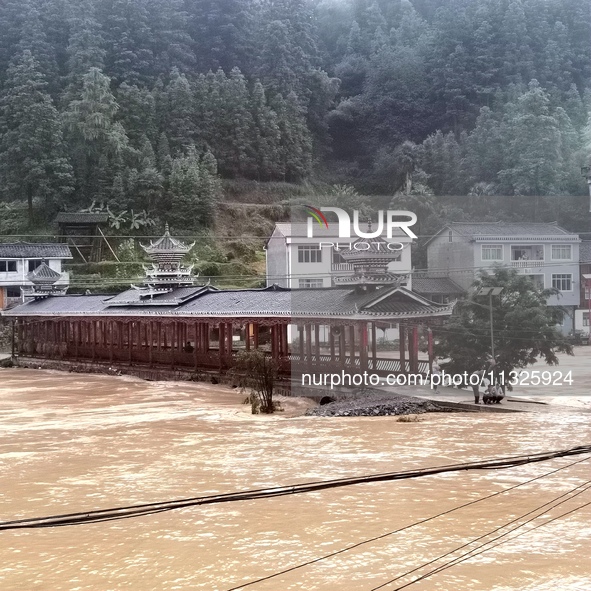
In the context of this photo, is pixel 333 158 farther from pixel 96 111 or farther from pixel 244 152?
pixel 96 111

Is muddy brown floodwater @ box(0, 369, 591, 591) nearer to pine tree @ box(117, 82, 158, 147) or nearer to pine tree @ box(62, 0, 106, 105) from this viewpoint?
pine tree @ box(117, 82, 158, 147)

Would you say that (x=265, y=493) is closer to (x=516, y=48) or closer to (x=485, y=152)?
(x=485, y=152)

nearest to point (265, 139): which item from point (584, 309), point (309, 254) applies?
point (309, 254)

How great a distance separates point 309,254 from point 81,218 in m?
19.4

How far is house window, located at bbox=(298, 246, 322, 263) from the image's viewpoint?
36.9m

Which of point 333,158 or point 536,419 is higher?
point 333,158

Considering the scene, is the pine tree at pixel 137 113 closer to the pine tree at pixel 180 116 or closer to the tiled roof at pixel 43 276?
the pine tree at pixel 180 116

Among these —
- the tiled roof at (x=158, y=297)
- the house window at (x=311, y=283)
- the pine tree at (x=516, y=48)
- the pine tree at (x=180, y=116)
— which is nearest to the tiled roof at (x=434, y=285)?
the house window at (x=311, y=283)

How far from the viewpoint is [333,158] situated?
7456 cm

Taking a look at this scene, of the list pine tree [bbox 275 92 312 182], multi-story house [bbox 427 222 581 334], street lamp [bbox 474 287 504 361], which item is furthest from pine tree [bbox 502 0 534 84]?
street lamp [bbox 474 287 504 361]

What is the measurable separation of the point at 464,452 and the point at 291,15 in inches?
2871

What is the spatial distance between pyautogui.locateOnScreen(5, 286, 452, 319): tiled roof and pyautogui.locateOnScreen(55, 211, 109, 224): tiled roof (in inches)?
551

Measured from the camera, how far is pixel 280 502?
1207 centimetres

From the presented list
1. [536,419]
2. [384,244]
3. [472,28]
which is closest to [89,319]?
[384,244]
